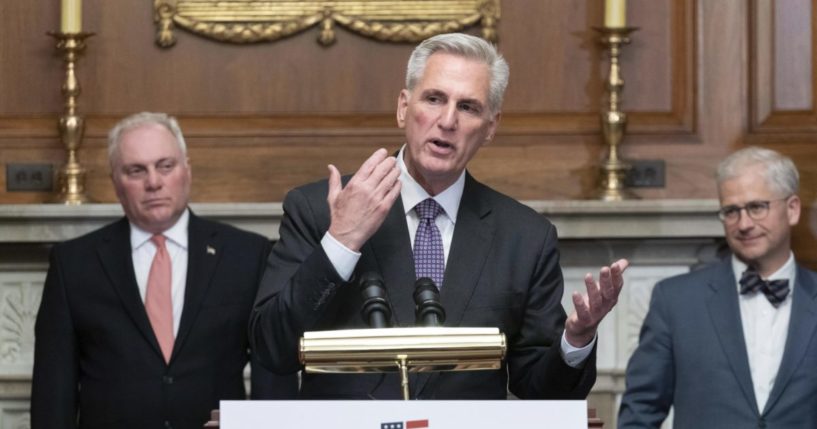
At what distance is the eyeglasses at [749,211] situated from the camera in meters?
5.08

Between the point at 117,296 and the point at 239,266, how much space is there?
0.39 metres

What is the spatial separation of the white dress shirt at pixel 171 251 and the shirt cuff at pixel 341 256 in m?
1.99

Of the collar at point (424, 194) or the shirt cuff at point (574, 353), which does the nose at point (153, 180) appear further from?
the shirt cuff at point (574, 353)

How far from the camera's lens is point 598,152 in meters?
5.86

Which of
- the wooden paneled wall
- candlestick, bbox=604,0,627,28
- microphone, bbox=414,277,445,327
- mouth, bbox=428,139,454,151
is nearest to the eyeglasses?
the wooden paneled wall

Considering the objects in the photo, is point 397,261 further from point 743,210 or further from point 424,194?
point 743,210

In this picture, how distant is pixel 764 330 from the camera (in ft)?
16.3

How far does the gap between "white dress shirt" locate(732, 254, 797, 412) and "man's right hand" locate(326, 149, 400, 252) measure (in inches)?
89.3

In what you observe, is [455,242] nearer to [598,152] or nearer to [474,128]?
[474,128]

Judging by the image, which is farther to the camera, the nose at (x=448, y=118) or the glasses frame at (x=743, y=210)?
the glasses frame at (x=743, y=210)

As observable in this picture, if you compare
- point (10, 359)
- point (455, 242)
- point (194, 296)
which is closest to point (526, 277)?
point (455, 242)

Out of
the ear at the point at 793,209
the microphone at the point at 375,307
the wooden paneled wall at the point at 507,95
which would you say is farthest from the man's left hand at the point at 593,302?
→ the wooden paneled wall at the point at 507,95

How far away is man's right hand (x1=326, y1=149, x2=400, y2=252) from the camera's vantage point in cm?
296

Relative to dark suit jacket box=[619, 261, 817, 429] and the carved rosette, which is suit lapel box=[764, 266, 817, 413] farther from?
the carved rosette
